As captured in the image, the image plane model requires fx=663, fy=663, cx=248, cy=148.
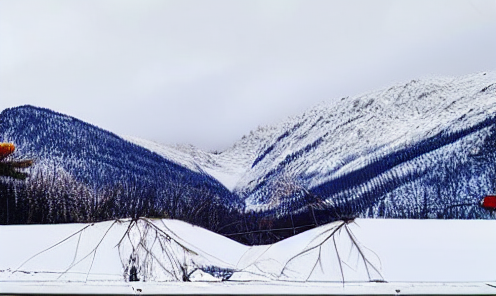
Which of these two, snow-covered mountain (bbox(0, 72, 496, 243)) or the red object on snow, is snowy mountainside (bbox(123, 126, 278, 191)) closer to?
snow-covered mountain (bbox(0, 72, 496, 243))

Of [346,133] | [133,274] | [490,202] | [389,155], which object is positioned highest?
[346,133]

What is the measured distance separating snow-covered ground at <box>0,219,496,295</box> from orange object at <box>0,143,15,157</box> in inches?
16.1

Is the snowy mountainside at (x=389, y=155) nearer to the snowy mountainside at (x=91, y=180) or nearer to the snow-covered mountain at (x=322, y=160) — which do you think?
the snow-covered mountain at (x=322, y=160)

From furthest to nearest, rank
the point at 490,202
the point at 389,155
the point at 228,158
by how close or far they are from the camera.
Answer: the point at 228,158 → the point at 389,155 → the point at 490,202

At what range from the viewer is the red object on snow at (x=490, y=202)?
11.0 ft

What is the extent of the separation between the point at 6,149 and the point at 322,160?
5.69 ft

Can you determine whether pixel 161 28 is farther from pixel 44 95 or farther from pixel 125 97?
pixel 44 95

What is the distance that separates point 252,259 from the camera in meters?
3.42

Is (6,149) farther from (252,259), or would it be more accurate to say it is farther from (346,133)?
(346,133)

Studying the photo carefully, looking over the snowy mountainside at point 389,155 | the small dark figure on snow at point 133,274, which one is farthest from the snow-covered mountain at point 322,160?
the small dark figure on snow at point 133,274

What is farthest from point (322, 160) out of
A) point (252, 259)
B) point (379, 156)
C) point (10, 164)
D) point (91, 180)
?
point (10, 164)

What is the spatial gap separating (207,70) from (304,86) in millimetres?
536

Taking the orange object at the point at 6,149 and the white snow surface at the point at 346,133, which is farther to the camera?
the orange object at the point at 6,149

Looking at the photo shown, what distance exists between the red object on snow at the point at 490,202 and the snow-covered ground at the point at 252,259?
8 cm
